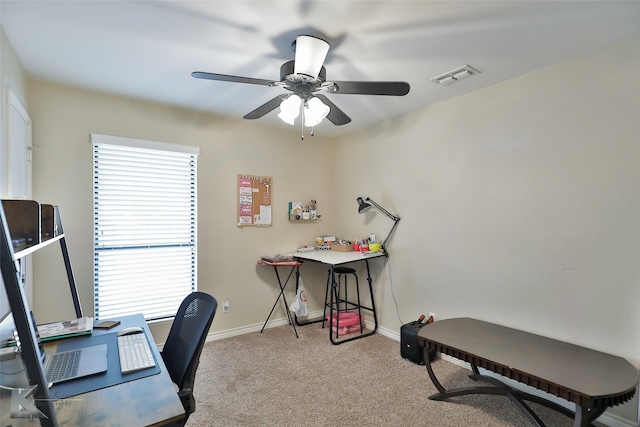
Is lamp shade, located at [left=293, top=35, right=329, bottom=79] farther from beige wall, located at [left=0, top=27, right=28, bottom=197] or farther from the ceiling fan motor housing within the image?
beige wall, located at [left=0, top=27, right=28, bottom=197]

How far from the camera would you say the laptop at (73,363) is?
1246 mm

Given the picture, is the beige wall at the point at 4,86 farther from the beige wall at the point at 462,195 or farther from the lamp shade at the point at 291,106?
the lamp shade at the point at 291,106

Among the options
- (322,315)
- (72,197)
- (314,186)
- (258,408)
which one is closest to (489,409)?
(258,408)

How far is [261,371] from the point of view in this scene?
8.79 feet

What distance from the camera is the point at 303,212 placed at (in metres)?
3.98

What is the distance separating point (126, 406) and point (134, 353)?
43 cm

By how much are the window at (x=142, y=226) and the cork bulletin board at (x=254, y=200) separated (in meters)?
0.51

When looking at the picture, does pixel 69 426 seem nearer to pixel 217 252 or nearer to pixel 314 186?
pixel 217 252

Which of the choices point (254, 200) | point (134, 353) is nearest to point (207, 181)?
point (254, 200)

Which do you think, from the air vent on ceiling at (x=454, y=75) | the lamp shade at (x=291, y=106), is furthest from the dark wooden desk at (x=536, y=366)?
the air vent on ceiling at (x=454, y=75)

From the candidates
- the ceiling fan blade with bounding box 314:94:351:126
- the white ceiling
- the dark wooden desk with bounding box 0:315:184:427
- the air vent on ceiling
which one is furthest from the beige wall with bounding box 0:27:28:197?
the air vent on ceiling

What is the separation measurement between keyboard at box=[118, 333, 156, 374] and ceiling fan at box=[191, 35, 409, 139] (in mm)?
1487

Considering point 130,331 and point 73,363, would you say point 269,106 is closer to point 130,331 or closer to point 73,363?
point 130,331

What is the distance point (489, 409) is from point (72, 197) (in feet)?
12.0
